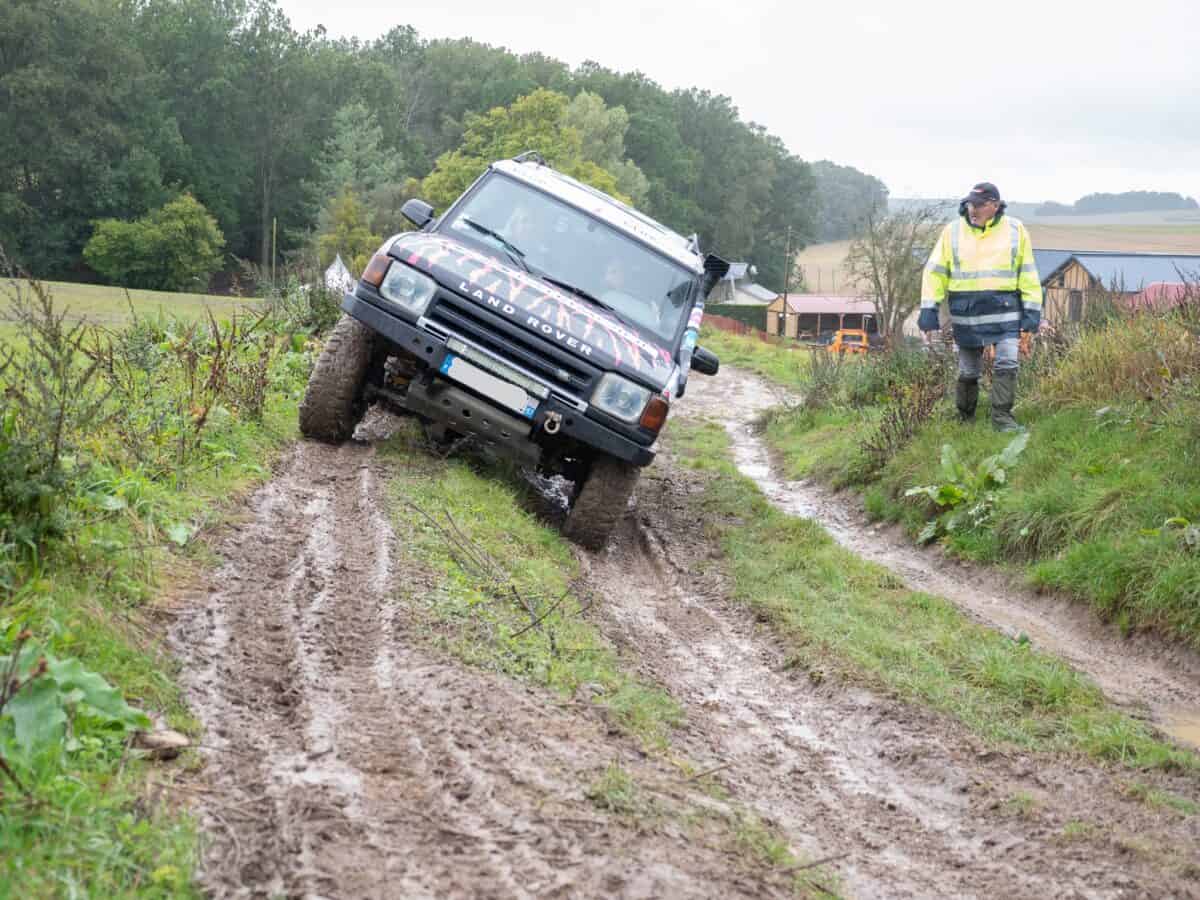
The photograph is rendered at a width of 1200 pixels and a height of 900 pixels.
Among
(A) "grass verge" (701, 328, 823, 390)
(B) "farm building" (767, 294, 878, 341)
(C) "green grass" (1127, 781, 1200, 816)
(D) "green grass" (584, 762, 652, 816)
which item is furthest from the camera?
(B) "farm building" (767, 294, 878, 341)

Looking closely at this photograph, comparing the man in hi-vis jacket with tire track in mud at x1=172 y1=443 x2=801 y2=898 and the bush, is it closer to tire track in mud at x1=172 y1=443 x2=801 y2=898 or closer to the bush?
the bush

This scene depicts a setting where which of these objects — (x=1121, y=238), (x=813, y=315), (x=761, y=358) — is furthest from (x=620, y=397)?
(x=813, y=315)

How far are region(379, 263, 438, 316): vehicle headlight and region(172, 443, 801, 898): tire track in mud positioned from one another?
267cm

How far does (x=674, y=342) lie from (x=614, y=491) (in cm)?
130

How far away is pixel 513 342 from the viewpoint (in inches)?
305

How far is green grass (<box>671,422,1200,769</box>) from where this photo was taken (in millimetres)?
5172

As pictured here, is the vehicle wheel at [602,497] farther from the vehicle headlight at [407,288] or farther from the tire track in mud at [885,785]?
the vehicle headlight at [407,288]

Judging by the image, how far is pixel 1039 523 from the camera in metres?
8.03

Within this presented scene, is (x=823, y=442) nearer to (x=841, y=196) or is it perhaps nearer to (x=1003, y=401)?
(x=1003, y=401)

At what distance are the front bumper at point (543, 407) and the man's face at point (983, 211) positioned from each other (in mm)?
3645

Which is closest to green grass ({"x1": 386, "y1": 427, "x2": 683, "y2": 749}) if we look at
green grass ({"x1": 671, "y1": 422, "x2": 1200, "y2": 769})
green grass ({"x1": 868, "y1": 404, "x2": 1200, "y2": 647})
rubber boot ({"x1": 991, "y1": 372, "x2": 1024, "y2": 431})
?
green grass ({"x1": 671, "y1": 422, "x2": 1200, "y2": 769})

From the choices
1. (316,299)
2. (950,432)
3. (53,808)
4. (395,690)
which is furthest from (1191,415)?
(316,299)

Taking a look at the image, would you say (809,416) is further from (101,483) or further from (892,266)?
(892,266)

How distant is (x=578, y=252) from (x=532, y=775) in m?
5.68
